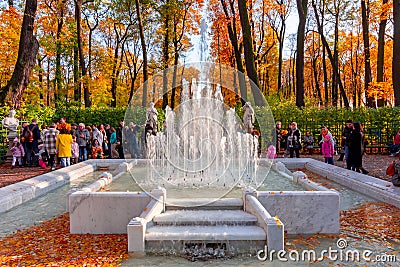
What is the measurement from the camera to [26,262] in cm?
556

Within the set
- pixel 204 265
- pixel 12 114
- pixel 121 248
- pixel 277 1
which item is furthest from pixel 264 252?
pixel 277 1

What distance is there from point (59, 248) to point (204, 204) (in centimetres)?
259

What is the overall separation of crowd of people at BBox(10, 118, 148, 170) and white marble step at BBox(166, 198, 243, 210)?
514 centimetres

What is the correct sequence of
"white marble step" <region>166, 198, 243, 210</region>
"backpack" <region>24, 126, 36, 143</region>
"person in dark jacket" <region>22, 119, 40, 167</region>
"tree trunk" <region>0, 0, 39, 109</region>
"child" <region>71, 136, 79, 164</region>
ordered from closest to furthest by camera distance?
"white marble step" <region>166, 198, 243, 210</region>, "backpack" <region>24, 126, 36, 143</region>, "person in dark jacket" <region>22, 119, 40, 167</region>, "child" <region>71, 136, 79, 164</region>, "tree trunk" <region>0, 0, 39, 109</region>

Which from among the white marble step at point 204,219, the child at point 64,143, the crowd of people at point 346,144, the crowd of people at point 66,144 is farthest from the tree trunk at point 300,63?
the white marble step at point 204,219

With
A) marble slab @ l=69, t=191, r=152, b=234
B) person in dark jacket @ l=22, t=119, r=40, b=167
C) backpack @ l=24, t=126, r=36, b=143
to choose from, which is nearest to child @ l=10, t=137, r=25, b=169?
person in dark jacket @ l=22, t=119, r=40, b=167

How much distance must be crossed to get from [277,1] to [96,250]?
32.4m

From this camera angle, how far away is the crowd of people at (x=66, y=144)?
45.0 feet

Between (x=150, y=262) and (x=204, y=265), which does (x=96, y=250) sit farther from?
(x=204, y=265)

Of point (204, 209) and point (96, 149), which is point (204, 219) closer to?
point (204, 209)

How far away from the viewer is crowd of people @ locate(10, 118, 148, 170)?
45.0ft

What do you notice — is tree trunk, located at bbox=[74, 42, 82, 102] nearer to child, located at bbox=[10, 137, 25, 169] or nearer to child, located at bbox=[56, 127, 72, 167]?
child, located at bbox=[10, 137, 25, 169]

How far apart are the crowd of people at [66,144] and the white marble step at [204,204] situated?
202 inches

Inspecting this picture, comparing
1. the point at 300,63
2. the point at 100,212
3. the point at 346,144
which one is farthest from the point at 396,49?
the point at 100,212
